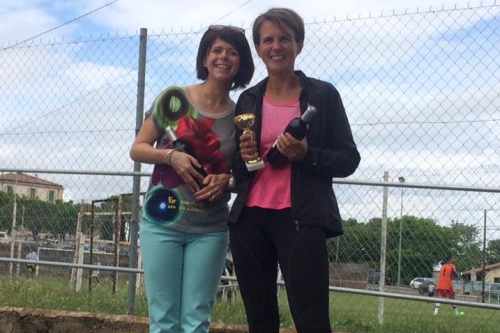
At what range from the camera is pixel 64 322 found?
5.21m

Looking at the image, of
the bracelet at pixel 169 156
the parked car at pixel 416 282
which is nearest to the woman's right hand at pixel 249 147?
the bracelet at pixel 169 156

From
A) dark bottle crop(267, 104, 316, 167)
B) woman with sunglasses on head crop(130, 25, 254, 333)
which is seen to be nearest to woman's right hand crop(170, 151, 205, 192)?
woman with sunglasses on head crop(130, 25, 254, 333)

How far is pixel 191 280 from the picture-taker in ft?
9.86

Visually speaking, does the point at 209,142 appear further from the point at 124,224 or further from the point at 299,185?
the point at 124,224

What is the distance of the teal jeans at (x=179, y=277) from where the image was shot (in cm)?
299

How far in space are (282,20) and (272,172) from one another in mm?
556

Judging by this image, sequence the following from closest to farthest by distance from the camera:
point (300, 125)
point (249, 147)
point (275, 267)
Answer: point (300, 125)
point (249, 147)
point (275, 267)

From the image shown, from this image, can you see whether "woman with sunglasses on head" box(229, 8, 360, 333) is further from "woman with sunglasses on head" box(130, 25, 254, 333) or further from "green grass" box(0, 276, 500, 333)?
"green grass" box(0, 276, 500, 333)

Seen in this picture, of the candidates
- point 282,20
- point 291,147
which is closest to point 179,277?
point 291,147

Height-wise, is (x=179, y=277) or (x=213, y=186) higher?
(x=213, y=186)

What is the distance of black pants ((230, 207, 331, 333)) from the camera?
270cm

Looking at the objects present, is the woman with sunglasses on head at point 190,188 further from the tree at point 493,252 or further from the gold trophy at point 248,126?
the tree at point 493,252

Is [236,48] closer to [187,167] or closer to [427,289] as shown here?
[187,167]

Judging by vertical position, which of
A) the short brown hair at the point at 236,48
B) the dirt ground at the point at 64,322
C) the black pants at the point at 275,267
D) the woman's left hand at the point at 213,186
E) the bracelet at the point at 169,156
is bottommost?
the dirt ground at the point at 64,322
